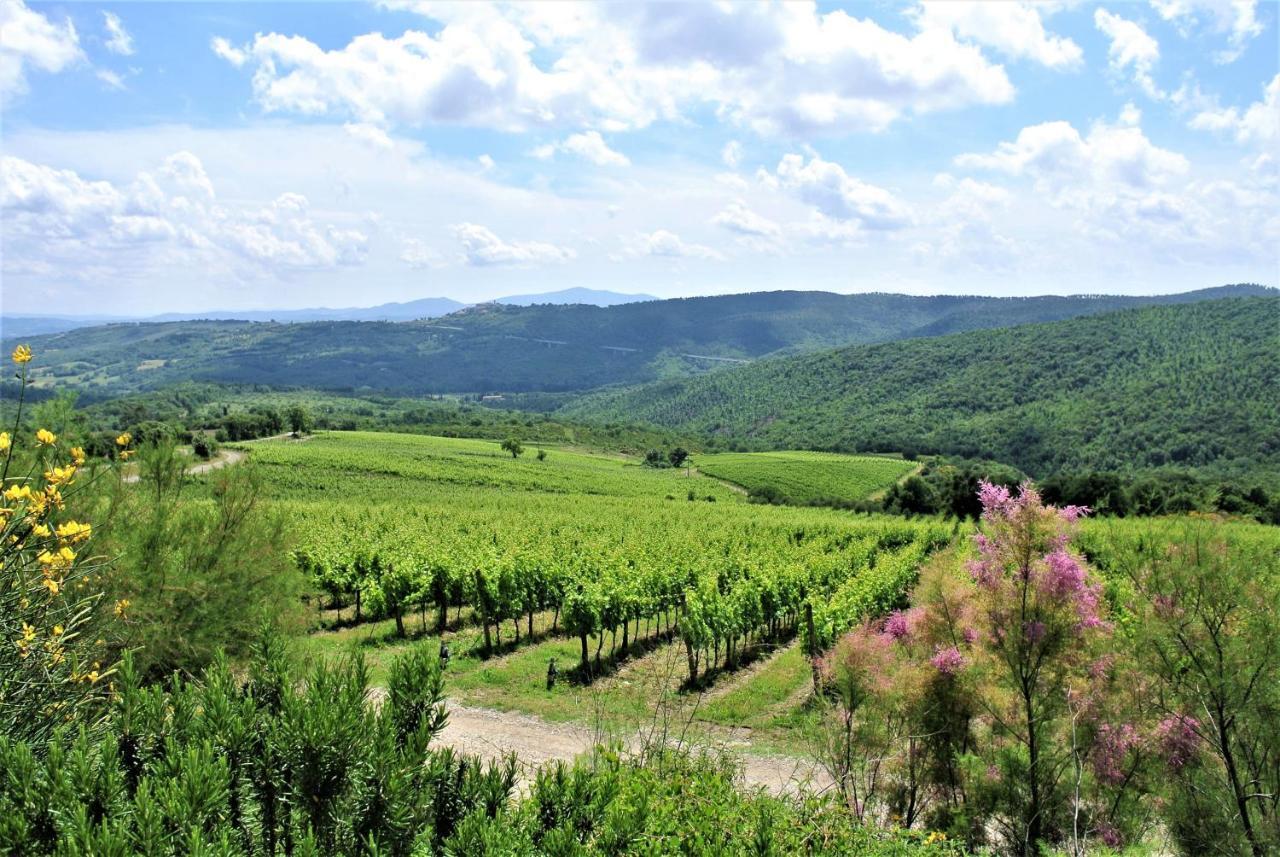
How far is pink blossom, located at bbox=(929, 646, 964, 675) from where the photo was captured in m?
8.41

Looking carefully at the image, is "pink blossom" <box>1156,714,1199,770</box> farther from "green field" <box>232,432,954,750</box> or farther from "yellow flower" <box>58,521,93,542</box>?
"yellow flower" <box>58,521,93,542</box>

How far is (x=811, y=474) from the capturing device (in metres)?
86.4

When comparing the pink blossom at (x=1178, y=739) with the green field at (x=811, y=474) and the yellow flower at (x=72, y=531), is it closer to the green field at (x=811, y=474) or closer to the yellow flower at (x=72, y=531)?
the yellow flower at (x=72, y=531)

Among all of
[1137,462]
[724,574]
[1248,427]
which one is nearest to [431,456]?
[724,574]

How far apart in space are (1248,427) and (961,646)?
11147cm

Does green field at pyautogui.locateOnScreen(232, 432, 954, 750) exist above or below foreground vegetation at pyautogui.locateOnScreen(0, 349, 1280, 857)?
below

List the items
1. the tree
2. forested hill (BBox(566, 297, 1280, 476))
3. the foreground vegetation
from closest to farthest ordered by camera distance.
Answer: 1. the foreground vegetation
2. the tree
3. forested hill (BBox(566, 297, 1280, 476))

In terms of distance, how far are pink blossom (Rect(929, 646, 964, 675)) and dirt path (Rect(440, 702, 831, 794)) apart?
492 cm

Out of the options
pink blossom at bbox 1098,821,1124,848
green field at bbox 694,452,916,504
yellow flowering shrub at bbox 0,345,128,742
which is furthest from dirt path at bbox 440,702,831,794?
green field at bbox 694,452,916,504

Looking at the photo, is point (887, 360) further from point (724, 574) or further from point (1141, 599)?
point (1141, 599)

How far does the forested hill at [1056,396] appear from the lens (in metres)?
97.2

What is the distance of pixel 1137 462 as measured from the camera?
9512 cm

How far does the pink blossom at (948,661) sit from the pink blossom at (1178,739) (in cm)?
197

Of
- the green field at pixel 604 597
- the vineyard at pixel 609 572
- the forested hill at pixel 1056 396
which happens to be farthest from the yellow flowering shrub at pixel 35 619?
the forested hill at pixel 1056 396
